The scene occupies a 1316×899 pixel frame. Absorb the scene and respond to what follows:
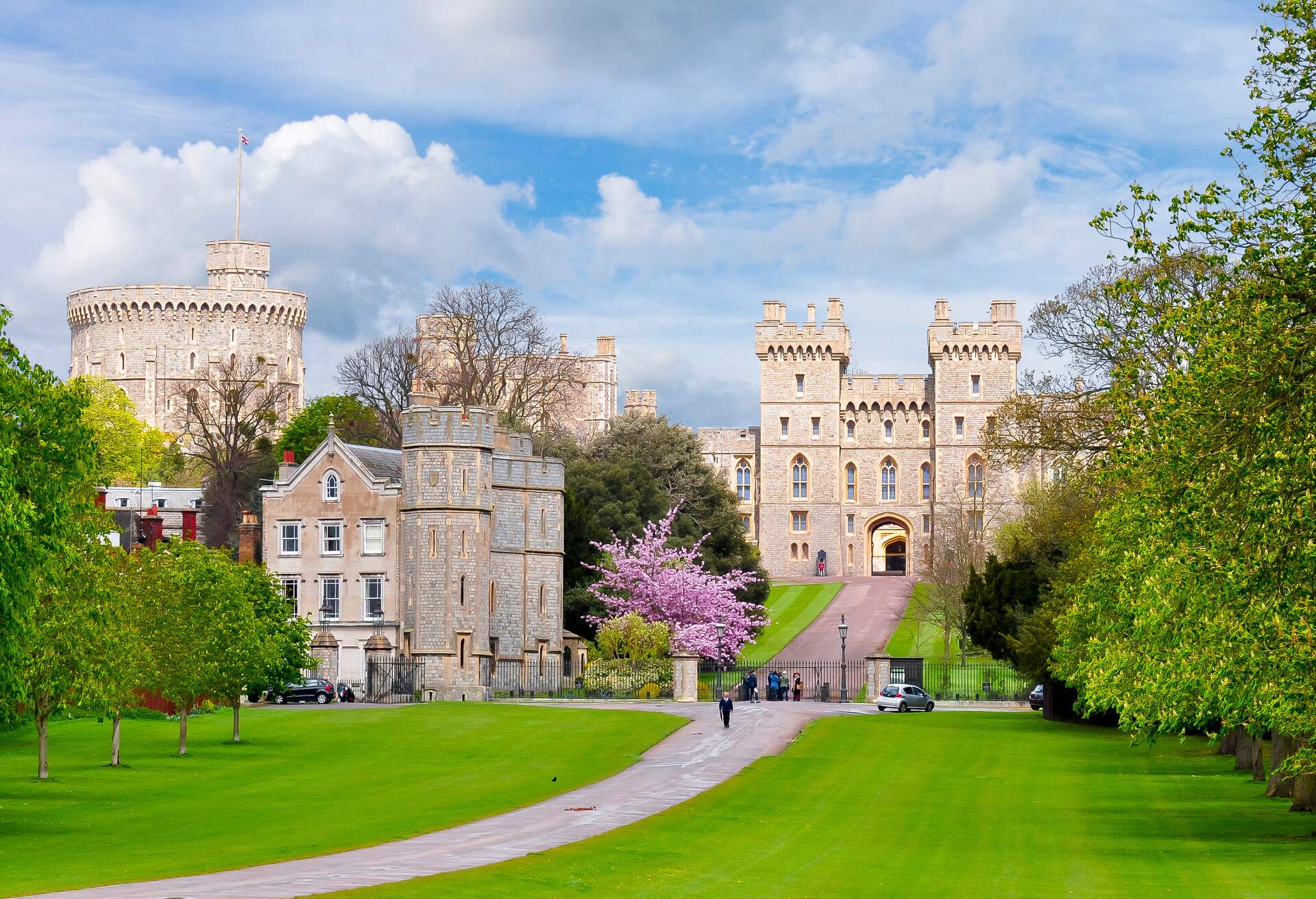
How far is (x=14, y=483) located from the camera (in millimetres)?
22312

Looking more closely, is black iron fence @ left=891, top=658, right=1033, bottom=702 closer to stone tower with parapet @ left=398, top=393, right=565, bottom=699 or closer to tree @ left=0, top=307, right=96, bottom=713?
stone tower with parapet @ left=398, top=393, right=565, bottom=699

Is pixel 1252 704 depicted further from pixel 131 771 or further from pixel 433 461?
pixel 433 461

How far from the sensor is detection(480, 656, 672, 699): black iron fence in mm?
55688

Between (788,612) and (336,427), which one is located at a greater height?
(336,427)

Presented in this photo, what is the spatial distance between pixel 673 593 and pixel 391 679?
1309 cm

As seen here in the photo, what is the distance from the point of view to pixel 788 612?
89688 mm

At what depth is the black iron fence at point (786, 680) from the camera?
186 feet

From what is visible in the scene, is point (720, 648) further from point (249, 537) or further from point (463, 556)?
point (249, 537)

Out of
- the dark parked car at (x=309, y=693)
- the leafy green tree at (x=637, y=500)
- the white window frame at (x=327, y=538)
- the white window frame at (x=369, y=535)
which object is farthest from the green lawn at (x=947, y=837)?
the leafy green tree at (x=637, y=500)

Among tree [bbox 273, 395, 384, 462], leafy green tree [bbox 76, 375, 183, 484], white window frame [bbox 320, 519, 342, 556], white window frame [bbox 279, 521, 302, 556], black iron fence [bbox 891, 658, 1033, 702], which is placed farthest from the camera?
leafy green tree [bbox 76, 375, 183, 484]

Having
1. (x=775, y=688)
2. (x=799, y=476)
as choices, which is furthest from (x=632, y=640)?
(x=799, y=476)

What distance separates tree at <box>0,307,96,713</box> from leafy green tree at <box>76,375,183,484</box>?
76.1m

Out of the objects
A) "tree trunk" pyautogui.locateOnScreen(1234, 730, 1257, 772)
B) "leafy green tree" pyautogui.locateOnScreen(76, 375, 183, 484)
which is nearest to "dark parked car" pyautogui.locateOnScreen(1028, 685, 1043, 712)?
"tree trunk" pyautogui.locateOnScreen(1234, 730, 1257, 772)

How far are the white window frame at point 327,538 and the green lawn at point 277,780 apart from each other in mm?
10934
